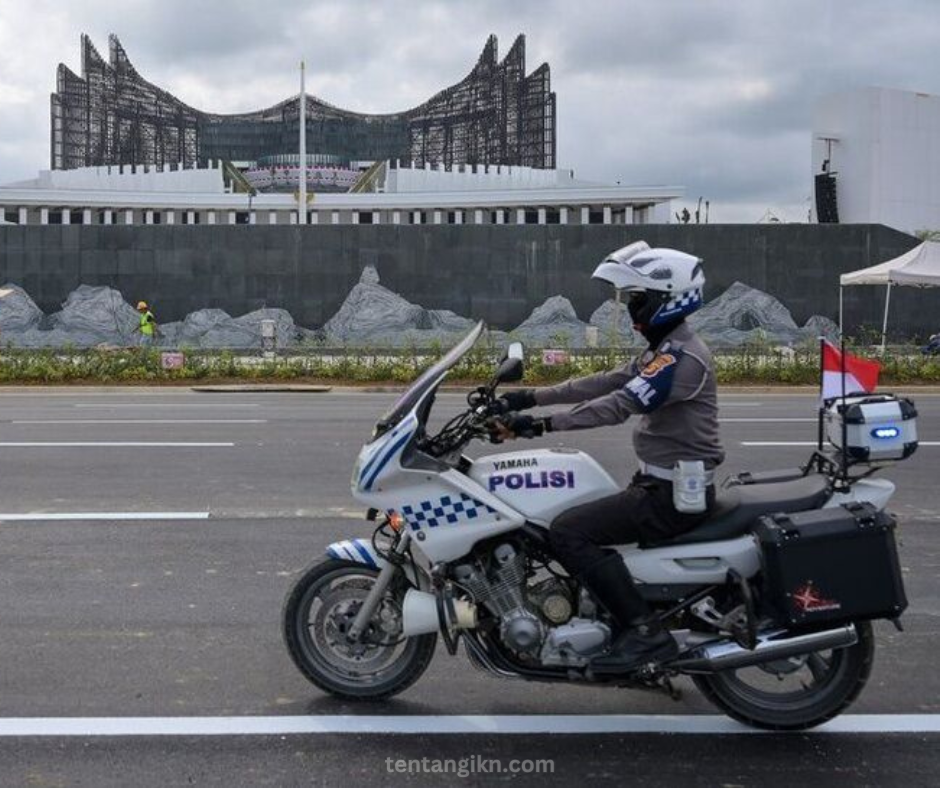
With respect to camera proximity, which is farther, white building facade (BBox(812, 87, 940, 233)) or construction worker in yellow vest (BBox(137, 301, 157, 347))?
white building facade (BBox(812, 87, 940, 233))

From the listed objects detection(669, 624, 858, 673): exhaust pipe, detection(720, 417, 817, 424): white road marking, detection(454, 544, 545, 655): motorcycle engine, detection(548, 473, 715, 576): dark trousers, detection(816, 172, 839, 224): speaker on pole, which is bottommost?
detection(720, 417, 817, 424): white road marking

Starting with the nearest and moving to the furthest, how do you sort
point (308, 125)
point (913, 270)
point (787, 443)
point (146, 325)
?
point (787, 443) → point (913, 270) → point (146, 325) → point (308, 125)

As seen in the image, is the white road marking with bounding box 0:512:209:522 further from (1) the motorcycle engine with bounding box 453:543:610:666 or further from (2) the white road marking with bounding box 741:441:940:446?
(2) the white road marking with bounding box 741:441:940:446

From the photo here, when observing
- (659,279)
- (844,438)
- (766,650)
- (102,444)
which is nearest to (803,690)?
(766,650)

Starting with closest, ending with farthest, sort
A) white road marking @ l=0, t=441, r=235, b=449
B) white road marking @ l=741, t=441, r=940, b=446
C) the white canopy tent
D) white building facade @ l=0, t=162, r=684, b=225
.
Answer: white road marking @ l=0, t=441, r=235, b=449
white road marking @ l=741, t=441, r=940, b=446
the white canopy tent
white building facade @ l=0, t=162, r=684, b=225

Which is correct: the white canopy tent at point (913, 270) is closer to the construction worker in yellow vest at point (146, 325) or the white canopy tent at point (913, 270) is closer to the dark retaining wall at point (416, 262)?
the dark retaining wall at point (416, 262)

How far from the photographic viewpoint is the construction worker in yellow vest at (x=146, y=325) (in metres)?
32.2

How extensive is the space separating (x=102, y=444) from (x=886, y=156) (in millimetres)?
53961

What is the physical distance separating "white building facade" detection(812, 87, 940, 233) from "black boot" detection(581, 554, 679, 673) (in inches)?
2273

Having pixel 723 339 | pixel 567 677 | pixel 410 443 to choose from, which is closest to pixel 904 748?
pixel 567 677

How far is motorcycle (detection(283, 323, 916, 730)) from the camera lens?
460 cm

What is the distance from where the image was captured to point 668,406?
475 cm

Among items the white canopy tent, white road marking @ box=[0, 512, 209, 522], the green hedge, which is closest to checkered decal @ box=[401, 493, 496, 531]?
white road marking @ box=[0, 512, 209, 522]

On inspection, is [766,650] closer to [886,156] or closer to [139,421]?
[139,421]
